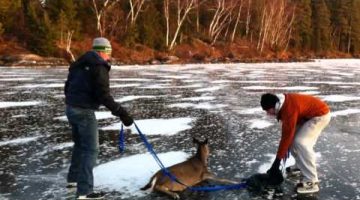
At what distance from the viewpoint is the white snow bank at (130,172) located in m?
6.89

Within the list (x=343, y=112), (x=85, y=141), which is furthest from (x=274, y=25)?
(x=85, y=141)

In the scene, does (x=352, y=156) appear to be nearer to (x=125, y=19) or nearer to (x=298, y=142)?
(x=298, y=142)

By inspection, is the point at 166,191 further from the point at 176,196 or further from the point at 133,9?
the point at 133,9

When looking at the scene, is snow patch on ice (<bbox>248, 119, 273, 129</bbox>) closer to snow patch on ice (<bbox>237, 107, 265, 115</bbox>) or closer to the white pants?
snow patch on ice (<bbox>237, 107, 265, 115</bbox>)

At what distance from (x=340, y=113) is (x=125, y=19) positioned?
155 feet

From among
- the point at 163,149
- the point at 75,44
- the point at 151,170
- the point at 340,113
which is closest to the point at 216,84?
the point at 340,113

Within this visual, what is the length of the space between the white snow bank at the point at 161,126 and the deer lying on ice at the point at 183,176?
4.02 meters

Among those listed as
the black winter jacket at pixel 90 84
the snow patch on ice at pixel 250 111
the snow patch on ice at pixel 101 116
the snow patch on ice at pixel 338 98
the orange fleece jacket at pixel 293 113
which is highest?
the black winter jacket at pixel 90 84

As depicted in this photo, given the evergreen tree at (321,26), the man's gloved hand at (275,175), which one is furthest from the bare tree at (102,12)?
the evergreen tree at (321,26)

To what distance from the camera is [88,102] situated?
621cm

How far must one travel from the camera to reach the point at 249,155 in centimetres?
884

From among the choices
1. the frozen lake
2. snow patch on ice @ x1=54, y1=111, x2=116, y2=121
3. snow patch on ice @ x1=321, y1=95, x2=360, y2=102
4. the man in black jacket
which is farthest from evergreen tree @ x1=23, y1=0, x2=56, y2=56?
the man in black jacket

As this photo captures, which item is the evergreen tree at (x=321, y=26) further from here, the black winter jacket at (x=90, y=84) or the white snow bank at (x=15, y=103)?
the black winter jacket at (x=90, y=84)

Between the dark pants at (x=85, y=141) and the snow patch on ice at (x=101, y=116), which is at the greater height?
the dark pants at (x=85, y=141)
